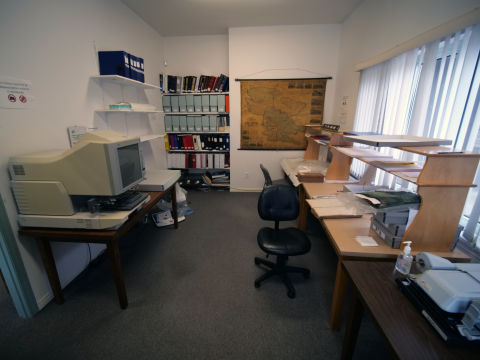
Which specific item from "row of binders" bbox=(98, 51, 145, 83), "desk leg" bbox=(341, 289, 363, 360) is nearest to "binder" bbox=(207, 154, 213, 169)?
"row of binders" bbox=(98, 51, 145, 83)

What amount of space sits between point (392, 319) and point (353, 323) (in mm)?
359

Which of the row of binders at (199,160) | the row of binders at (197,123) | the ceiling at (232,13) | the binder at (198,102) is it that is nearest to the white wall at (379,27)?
the ceiling at (232,13)

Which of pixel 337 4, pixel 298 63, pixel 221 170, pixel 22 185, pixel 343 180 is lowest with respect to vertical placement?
pixel 221 170

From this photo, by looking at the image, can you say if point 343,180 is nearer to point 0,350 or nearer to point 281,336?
point 281,336

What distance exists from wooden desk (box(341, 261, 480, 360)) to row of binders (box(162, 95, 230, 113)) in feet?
10.9

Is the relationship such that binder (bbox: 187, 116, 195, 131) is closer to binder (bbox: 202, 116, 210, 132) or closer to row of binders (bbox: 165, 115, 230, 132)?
row of binders (bbox: 165, 115, 230, 132)

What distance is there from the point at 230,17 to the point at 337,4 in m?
1.48

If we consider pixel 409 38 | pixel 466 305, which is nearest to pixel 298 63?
pixel 409 38

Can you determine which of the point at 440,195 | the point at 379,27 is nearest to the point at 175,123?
the point at 379,27

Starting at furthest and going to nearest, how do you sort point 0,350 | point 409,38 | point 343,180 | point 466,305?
point 343,180, point 409,38, point 0,350, point 466,305

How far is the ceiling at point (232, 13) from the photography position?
268 centimetres

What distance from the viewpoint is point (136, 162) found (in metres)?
1.69

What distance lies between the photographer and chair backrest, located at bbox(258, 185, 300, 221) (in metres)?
1.93

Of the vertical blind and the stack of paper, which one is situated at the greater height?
the vertical blind
